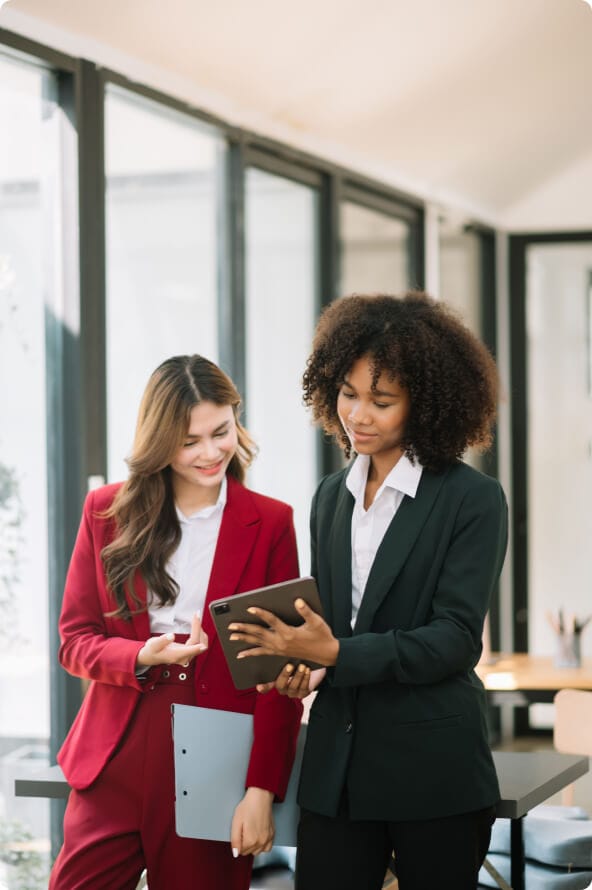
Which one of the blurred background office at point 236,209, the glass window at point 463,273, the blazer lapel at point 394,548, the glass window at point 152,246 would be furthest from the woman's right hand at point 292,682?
the glass window at point 463,273

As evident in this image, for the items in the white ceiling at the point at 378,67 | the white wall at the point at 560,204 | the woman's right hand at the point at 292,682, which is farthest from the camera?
the white wall at the point at 560,204

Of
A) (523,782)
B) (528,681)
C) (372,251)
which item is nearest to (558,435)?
(372,251)

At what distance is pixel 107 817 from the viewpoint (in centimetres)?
216

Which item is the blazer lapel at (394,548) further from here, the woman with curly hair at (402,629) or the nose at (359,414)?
the nose at (359,414)

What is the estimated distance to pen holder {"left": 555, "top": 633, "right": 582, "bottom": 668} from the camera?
4.80 metres

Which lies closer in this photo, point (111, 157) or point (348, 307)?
point (348, 307)

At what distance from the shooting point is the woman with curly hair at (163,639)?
214cm

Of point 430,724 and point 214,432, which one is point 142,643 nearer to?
point 214,432

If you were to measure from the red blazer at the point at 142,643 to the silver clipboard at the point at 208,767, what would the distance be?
0.03 metres

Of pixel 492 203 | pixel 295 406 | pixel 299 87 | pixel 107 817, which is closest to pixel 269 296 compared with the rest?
pixel 295 406

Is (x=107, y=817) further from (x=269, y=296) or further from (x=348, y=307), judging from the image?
(x=269, y=296)

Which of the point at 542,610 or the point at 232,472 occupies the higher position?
the point at 232,472

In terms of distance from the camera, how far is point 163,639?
6.82 feet

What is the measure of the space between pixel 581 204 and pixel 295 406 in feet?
8.59
